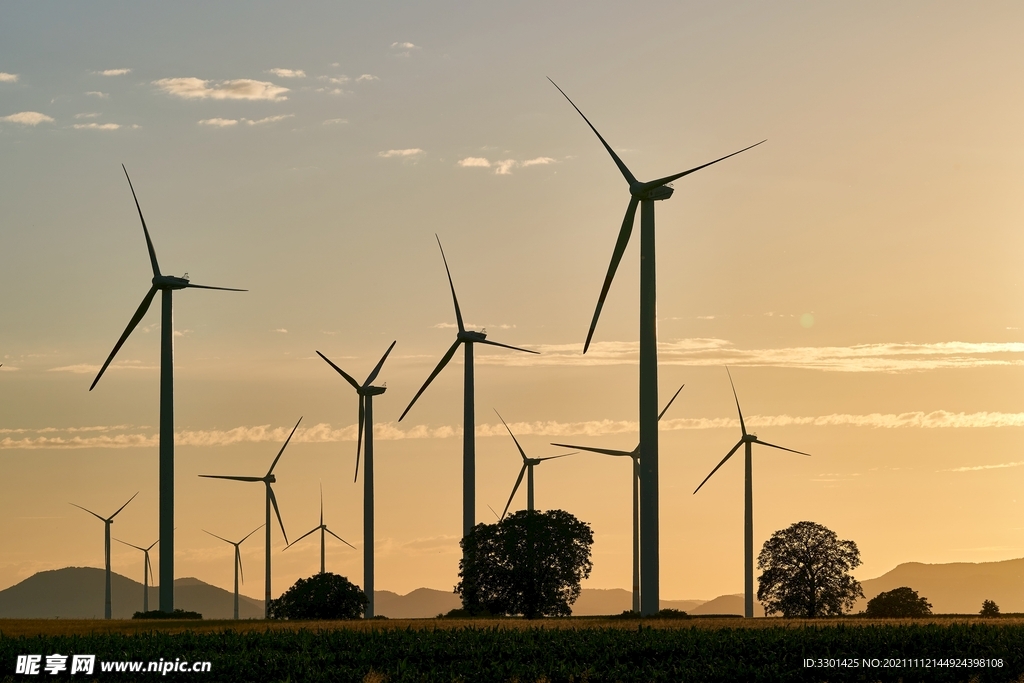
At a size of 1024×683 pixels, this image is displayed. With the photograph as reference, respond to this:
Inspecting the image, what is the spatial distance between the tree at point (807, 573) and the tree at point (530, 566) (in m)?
36.4

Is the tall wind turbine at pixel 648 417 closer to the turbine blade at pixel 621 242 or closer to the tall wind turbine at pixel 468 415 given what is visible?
the turbine blade at pixel 621 242

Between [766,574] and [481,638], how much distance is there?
259 feet

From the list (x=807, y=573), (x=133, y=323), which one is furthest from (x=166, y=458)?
(x=807, y=573)

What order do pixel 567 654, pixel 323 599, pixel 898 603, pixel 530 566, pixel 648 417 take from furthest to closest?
pixel 898 603, pixel 323 599, pixel 530 566, pixel 648 417, pixel 567 654

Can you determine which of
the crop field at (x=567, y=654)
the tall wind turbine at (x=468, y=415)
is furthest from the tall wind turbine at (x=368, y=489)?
the crop field at (x=567, y=654)

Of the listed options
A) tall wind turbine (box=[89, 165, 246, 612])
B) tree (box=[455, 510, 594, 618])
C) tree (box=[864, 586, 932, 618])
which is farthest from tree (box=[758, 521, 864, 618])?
tall wind turbine (box=[89, 165, 246, 612])

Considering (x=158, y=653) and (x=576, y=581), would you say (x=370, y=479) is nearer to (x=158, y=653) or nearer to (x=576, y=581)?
(x=576, y=581)

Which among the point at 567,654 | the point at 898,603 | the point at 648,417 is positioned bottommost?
the point at 567,654

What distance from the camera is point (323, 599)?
11400 centimetres

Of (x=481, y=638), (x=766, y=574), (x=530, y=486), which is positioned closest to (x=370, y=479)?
(x=530, y=486)

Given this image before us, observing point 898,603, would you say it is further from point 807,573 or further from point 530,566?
point 530,566

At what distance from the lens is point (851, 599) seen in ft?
428

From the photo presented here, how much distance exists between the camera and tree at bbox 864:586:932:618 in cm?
12675

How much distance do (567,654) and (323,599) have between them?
200 feet
